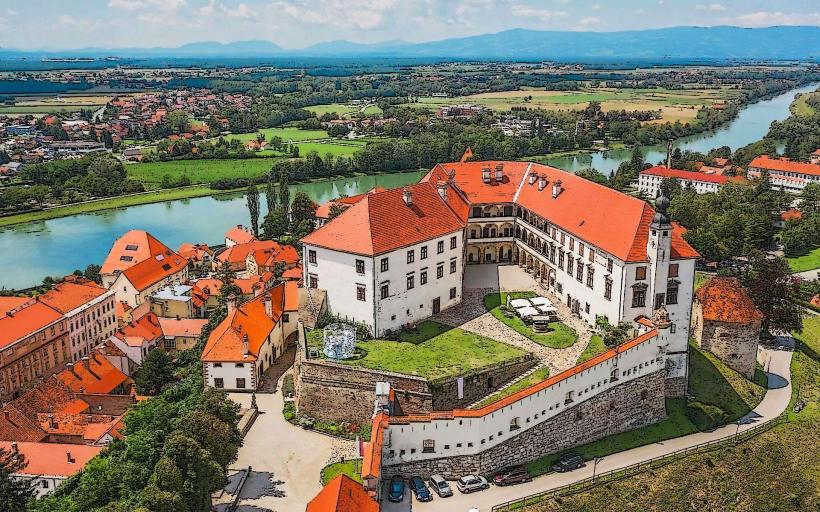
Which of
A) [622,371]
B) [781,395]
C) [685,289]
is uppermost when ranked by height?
[685,289]

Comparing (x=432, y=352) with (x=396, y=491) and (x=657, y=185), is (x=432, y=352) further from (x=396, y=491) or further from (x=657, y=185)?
(x=657, y=185)

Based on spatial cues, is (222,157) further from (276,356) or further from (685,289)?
(685,289)

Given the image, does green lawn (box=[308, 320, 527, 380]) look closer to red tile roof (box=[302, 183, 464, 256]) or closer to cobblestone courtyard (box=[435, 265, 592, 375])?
cobblestone courtyard (box=[435, 265, 592, 375])

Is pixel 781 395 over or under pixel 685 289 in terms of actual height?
under

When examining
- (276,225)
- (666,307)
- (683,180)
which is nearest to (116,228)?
(276,225)

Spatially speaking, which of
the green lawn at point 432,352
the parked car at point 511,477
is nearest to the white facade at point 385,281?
the green lawn at point 432,352

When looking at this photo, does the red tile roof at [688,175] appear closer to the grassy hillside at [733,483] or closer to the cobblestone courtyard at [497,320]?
the cobblestone courtyard at [497,320]

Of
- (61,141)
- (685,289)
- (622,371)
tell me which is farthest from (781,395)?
(61,141)
